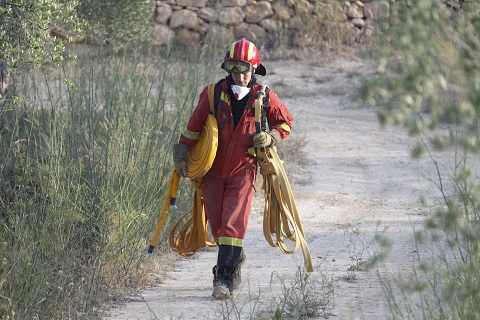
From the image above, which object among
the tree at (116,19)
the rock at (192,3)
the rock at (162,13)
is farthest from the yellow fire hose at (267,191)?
the rock at (192,3)

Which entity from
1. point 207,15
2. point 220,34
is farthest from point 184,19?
point 220,34

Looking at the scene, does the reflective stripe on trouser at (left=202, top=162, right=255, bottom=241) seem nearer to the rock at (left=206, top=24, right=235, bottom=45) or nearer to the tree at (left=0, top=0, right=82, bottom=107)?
the tree at (left=0, top=0, right=82, bottom=107)

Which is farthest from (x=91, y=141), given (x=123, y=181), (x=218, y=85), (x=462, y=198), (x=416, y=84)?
(x=416, y=84)

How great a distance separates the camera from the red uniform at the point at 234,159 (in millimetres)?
6020

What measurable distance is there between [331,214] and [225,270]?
269 centimetres

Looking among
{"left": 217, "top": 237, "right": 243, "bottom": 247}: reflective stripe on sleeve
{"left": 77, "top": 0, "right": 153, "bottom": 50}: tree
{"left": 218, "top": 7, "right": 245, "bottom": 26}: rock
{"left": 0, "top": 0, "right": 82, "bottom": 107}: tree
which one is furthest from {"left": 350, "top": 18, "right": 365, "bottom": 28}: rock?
{"left": 217, "top": 237, "right": 243, "bottom": 247}: reflective stripe on sleeve

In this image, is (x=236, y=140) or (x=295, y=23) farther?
(x=295, y=23)

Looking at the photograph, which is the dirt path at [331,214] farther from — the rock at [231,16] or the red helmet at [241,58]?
the red helmet at [241,58]

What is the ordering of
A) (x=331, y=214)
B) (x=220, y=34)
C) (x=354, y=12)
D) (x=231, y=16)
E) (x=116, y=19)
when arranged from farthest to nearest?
(x=354, y=12) < (x=231, y=16) < (x=220, y=34) < (x=116, y=19) < (x=331, y=214)

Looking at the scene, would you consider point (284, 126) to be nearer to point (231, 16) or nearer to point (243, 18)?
point (231, 16)

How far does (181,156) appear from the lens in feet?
20.5

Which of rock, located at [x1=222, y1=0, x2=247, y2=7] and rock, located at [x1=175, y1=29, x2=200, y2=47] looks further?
rock, located at [x1=222, y1=0, x2=247, y2=7]

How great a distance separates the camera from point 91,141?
263 inches

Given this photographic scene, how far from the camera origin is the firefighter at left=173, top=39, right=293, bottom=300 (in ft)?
19.7
